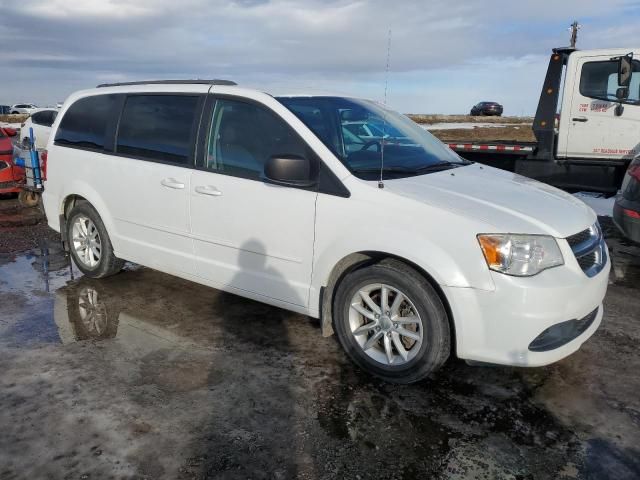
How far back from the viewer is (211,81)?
14.8ft

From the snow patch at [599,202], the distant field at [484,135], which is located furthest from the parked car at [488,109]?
the snow patch at [599,202]

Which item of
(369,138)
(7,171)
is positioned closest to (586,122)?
(369,138)

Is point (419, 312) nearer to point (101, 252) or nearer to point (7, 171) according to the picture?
point (101, 252)

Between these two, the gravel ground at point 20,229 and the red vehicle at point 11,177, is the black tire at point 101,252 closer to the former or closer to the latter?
the gravel ground at point 20,229

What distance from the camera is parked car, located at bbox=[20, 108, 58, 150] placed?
11203 millimetres

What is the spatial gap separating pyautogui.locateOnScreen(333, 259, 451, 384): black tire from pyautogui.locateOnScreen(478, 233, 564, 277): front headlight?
0.42 m

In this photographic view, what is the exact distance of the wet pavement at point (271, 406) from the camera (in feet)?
9.09

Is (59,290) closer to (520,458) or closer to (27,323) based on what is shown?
(27,323)

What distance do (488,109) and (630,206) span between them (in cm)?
4313

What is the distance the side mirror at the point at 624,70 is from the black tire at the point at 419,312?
656cm

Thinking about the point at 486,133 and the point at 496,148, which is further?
the point at 486,133

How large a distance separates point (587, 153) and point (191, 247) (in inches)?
283

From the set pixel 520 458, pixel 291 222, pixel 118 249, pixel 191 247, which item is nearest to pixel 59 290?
pixel 118 249

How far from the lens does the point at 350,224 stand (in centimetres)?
355
